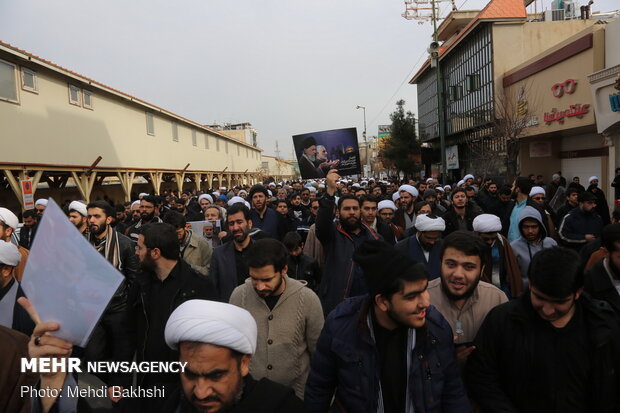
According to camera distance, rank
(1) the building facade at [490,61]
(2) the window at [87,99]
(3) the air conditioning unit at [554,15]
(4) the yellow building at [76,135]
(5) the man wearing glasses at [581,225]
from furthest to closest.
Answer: (3) the air conditioning unit at [554,15]
(1) the building facade at [490,61]
(2) the window at [87,99]
(4) the yellow building at [76,135]
(5) the man wearing glasses at [581,225]

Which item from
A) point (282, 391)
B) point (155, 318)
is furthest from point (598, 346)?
point (155, 318)

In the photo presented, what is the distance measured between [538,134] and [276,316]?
2385 cm

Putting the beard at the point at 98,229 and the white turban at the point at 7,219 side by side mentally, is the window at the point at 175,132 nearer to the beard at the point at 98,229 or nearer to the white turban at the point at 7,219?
the white turban at the point at 7,219

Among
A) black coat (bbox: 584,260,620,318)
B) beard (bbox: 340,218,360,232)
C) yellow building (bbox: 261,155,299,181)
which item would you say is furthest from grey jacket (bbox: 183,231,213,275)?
yellow building (bbox: 261,155,299,181)

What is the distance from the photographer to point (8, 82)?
510 inches

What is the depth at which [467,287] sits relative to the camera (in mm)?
2734

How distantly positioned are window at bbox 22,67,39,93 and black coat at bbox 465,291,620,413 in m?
16.1

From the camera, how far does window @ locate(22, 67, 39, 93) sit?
44.8 ft

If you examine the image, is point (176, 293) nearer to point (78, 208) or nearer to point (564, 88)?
point (78, 208)

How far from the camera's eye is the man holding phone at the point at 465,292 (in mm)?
2730

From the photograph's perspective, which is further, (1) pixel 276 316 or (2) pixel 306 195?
(2) pixel 306 195

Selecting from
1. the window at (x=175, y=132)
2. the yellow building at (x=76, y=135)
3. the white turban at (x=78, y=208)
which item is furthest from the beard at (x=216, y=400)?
the window at (x=175, y=132)

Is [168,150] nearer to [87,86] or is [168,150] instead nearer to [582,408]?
[87,86]

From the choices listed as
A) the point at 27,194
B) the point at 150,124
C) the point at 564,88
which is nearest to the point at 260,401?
the point at 27,194
